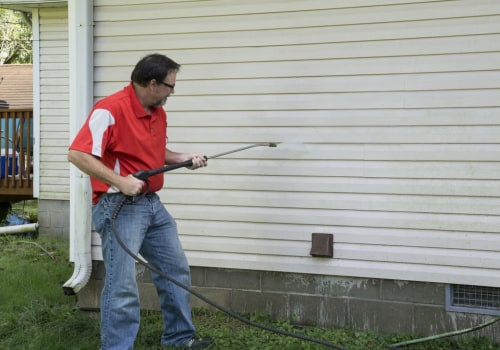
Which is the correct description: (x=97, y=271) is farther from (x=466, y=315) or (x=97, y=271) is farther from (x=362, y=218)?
(x=466, y=315)

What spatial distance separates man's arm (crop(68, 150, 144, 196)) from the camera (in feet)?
9.52

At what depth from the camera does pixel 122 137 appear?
304cm

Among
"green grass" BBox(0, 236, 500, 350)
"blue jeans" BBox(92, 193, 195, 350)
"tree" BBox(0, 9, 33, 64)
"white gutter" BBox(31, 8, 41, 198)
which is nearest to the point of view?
"blue jeans" BBox(92, 193, 195, 350)

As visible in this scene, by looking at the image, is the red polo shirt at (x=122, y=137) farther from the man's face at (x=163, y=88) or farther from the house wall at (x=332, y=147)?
the house wall at (x=332, y=147)

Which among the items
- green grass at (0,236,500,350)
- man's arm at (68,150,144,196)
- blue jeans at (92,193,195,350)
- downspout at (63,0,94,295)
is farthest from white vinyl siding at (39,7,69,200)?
man's arm at (68,150,144,196)

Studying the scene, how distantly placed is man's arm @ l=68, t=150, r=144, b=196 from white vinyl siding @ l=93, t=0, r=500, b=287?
1255mm

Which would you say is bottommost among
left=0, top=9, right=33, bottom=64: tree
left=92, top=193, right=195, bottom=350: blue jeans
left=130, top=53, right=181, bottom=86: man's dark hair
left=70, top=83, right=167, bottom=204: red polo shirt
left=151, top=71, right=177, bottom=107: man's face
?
left=92, top=193, right=195, bottom=350: blue jeans

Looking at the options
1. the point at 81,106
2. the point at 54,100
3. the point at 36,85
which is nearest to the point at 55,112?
the point at 54,100

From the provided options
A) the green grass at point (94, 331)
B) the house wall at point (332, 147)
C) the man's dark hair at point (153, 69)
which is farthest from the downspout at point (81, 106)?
the man's dark hair at point (153, 69)

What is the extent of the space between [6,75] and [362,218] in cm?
1719

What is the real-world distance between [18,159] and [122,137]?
701 centimetres

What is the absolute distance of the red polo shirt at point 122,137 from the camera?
294cm

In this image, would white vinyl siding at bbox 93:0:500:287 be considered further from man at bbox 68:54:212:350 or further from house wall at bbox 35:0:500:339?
man at bbox 68:54:212:350

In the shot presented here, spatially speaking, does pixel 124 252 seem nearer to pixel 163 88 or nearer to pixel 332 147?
pixel 163 88
